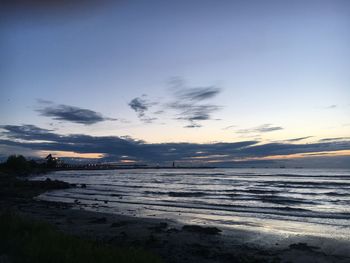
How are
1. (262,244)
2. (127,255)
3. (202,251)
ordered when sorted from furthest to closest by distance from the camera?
(262,244), (202,251), (127,255)

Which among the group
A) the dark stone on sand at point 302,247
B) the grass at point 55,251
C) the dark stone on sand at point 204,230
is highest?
the grass at point 55,251

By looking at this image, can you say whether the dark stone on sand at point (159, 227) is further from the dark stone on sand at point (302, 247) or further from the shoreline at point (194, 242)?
the dark stone on sand at point (302, 247)

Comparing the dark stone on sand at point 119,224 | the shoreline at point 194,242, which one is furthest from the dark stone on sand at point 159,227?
the dark stone on sand at point 119,224

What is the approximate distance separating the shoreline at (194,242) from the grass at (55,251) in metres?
2.97

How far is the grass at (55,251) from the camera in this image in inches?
333

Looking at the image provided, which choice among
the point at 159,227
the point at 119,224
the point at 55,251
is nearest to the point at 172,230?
the point at 159,227

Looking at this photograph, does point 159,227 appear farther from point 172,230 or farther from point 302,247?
point 302,247

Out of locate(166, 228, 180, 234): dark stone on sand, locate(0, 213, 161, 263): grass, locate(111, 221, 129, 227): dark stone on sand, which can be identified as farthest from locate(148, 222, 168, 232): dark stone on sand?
locate(0, 213, 161, 263): grass

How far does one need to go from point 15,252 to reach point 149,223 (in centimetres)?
1112

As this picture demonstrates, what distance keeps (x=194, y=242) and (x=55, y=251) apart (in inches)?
285

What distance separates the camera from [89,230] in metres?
17.1

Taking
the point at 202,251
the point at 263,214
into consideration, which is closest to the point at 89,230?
the point at 202,251

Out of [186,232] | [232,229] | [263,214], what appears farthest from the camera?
[263,214]

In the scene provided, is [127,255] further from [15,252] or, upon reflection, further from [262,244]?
[262,244]
